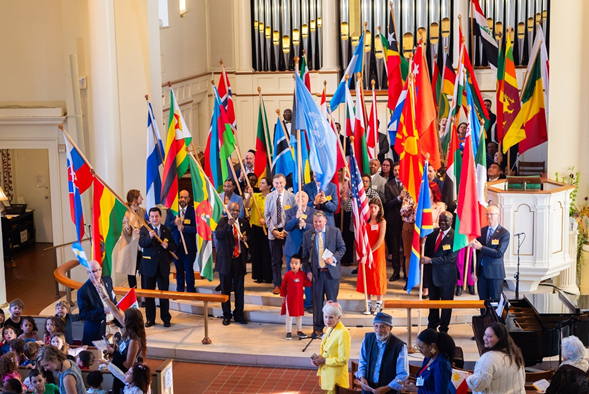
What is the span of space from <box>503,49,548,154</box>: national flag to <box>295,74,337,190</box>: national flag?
158 inches

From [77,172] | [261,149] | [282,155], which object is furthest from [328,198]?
[77,172]

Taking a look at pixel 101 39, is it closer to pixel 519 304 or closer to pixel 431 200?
pixel 431 200

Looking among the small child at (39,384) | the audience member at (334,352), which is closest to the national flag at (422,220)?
the audience member at (334,352)

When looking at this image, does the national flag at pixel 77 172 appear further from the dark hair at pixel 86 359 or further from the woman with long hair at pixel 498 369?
the woman with long hair at pixel 498 369

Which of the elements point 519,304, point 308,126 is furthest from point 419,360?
point 308,126

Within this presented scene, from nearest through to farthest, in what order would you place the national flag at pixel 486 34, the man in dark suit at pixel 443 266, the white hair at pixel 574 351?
the white hair at pixel 574 351
the man in dark suit at pixel 443 266
the national flag at pixel 486 34

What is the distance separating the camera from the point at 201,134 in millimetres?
21156

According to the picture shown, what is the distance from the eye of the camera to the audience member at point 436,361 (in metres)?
7.95

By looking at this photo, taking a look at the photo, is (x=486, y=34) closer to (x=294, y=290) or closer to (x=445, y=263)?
(x=445, y=263)

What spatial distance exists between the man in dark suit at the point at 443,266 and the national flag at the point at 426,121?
61.8 inches

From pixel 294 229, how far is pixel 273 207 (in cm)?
63

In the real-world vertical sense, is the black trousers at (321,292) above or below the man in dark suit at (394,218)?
below

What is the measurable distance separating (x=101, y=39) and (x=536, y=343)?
9.18 meters

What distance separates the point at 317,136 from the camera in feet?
40.1
